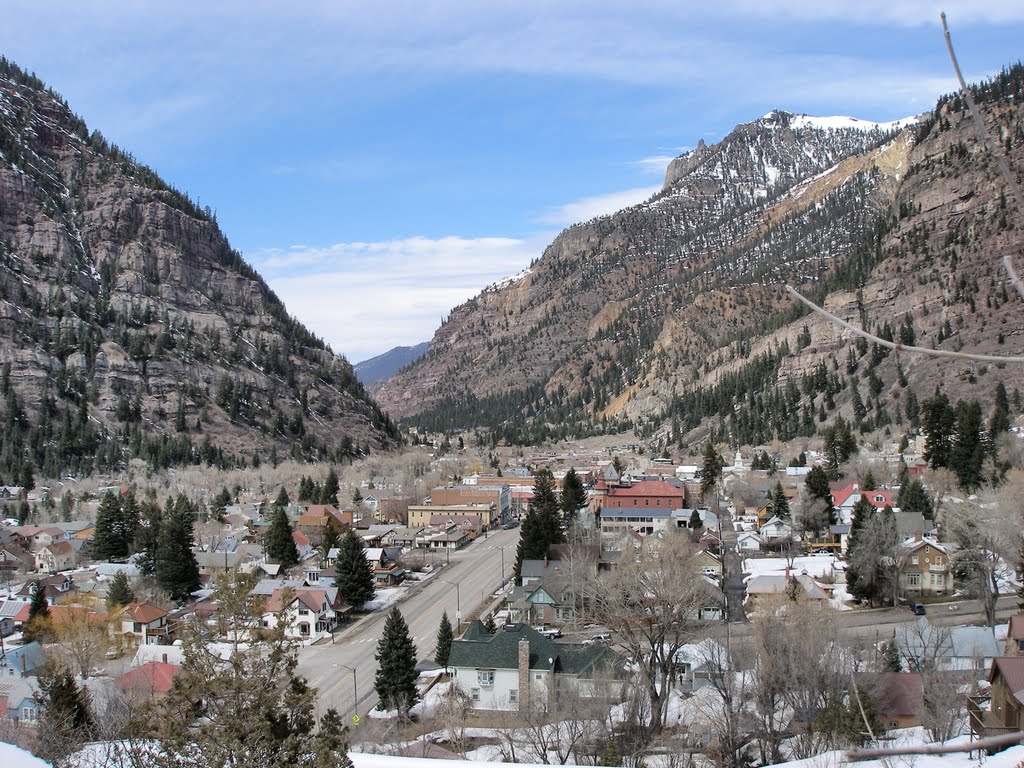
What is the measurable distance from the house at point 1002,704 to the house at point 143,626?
113 ft

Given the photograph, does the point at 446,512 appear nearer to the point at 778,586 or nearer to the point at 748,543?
the point at 748,543

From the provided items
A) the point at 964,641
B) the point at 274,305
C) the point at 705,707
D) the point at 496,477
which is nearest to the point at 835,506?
the point at 964,641

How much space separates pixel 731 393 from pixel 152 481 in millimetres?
78320

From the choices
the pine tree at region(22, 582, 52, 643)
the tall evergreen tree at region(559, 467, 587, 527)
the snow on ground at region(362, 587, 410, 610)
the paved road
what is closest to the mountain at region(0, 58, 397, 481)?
the tall evergreen tree at region(559, 467, 587, 527)

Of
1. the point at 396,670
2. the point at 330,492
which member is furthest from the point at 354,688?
the point at 330,492

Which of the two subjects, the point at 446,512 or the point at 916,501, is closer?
the point at 916,501

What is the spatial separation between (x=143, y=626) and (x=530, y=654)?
2133 cm

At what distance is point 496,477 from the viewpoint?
334ft

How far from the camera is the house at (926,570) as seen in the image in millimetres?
44219

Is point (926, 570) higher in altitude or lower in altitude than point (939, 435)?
lower

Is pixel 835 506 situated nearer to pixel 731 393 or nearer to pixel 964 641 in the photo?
pixel 964 641

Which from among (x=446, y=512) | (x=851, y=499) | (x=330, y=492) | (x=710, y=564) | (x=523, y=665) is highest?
A: (x=330, y=492)

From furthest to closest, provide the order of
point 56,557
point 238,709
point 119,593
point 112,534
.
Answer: point 112,534 → point 56,557 → point 119,593 → point 238,709

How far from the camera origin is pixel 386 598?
53.2 m
